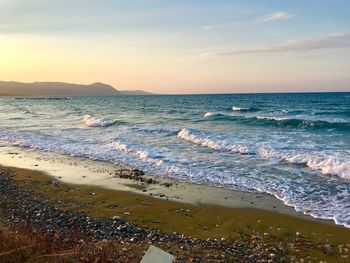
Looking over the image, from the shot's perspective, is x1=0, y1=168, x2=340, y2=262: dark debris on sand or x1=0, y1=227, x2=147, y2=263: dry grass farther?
x1=0, y1=168, x2=340, y2=262: dark debris on sand

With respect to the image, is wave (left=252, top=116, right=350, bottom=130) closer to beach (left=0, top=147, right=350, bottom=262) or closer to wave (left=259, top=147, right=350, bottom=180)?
wave (left=259, top=147, right=350, bottom=180)

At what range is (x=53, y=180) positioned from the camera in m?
14.3

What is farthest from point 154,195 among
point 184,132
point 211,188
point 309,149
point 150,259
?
point 184,132

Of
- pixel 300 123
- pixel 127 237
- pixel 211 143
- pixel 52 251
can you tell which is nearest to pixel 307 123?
pixel 300 123

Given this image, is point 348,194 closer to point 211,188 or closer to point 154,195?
point 211,188

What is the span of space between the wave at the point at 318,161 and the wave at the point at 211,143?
1.11 metres

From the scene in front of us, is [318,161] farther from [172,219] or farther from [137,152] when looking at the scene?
[172,219]

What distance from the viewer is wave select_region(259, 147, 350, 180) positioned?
14625 millimetres

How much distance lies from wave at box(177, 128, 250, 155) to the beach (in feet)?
20.7

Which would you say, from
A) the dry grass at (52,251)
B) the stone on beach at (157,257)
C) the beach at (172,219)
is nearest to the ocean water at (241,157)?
the beach at (172,219)

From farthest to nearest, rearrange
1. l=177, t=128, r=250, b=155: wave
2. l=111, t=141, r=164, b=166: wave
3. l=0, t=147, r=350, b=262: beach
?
l=177, t=128, r=250, b=155: wave < l=111, t=141, r=164, b=166: wave < l=0, t=147, r=350, b=262: beach

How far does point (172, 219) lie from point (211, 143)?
39.4 feet

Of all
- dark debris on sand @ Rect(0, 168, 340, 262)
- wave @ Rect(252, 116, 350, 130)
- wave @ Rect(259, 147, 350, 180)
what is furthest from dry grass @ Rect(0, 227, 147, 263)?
wave @ Rect(252, 116, 350, 130)

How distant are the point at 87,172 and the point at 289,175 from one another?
733cm
